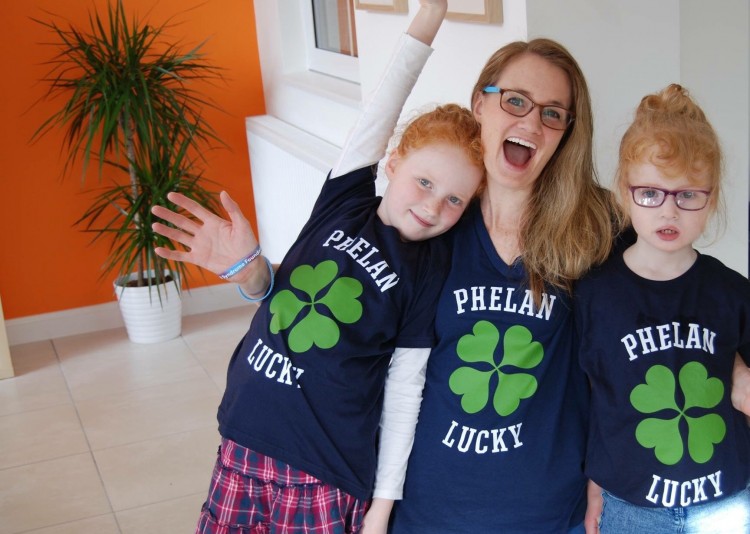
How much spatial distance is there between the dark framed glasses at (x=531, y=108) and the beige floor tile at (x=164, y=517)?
188 cm

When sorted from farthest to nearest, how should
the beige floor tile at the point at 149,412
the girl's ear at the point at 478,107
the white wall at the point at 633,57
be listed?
the beige floor tile at the point at 149,412 → the white wall at the point at 633,57 → the girl's ear at the point at 478,107

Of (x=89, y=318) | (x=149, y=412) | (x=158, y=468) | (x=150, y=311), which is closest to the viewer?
(x=158, y=468)

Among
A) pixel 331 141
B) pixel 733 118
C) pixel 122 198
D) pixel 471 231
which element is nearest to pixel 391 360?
pixel 471 231

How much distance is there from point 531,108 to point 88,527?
6.84 feet

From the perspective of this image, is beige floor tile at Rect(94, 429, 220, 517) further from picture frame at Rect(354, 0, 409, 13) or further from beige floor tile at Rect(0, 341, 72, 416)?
picture frame at Rect(354, 0, 409, 13)

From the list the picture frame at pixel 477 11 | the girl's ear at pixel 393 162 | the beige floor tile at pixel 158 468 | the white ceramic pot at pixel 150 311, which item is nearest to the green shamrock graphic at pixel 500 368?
the girl's ear at pixel 393 162

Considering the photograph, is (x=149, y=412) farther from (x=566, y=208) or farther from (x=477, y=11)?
(x=566, y=208)

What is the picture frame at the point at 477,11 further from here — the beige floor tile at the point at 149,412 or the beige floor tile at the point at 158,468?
the beige floor tile at the point at 149,412

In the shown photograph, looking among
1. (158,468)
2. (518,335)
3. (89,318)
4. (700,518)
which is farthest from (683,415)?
(89,318)

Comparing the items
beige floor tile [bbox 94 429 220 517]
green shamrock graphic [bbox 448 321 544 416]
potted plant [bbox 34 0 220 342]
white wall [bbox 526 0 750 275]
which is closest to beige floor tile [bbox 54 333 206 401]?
potted plant [bbox 34 0 220 342]

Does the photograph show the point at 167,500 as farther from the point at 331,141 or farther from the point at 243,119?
the point at 243,119

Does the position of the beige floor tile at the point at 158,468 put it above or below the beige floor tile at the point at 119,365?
above

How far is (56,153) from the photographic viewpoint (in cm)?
450

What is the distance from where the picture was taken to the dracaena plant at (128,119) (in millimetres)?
4172
